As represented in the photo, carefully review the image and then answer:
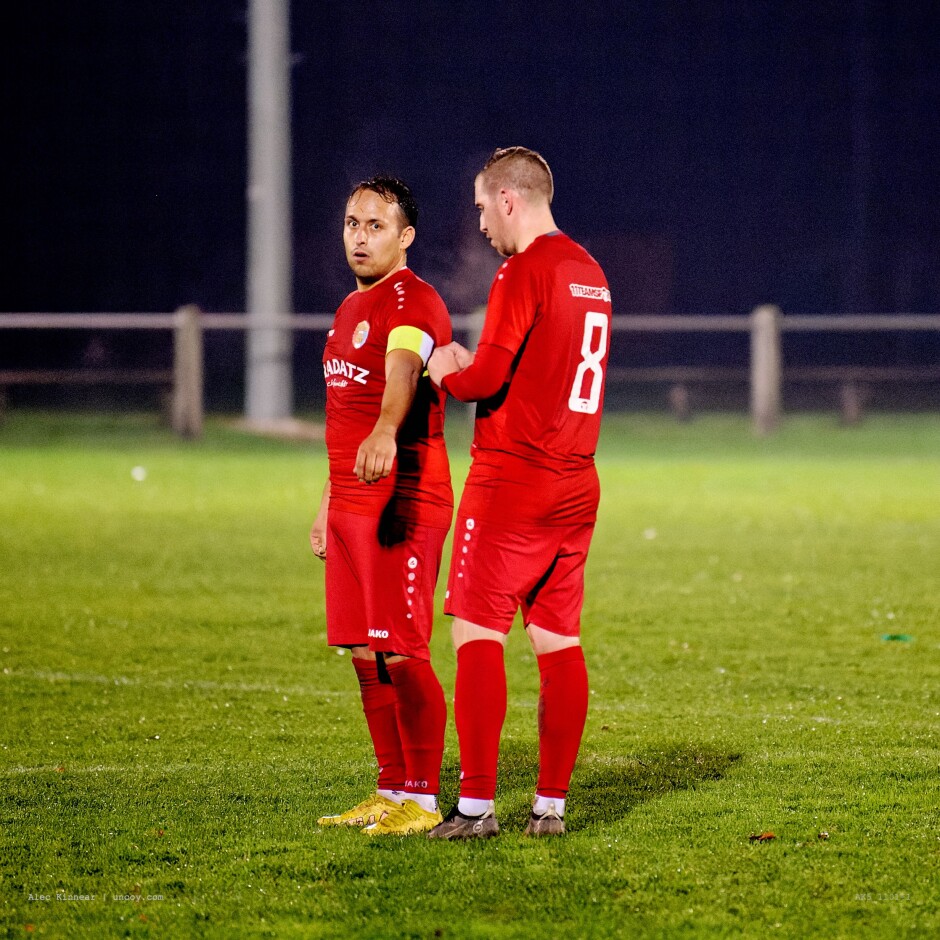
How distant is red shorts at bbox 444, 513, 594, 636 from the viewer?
482 centimetres

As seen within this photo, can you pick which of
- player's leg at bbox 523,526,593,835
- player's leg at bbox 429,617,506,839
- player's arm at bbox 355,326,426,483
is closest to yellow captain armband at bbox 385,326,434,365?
player's arm at bbox 355,326,426,483

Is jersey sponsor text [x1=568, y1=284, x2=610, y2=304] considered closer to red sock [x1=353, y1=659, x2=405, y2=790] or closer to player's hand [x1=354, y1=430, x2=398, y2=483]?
player's hand [x1=354, y1=430, x2=398, y2=483]

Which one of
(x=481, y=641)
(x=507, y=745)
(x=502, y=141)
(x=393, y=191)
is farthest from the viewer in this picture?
(x=502, y=141)

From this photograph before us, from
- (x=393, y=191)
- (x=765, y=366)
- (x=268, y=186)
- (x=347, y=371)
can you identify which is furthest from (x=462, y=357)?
(x=765, y=366)

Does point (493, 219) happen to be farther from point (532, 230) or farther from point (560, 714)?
point (560, 714)

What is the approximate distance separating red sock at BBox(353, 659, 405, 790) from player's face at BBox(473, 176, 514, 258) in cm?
135

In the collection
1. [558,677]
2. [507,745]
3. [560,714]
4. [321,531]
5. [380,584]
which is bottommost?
[507,745]

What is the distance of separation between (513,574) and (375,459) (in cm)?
53

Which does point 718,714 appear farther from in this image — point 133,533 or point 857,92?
point 857,92

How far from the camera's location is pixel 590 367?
190 inches

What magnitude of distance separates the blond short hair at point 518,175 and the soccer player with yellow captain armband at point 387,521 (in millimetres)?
387

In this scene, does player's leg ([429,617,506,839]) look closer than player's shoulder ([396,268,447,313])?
Yes

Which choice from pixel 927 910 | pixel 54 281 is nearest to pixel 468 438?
pixel 927 910

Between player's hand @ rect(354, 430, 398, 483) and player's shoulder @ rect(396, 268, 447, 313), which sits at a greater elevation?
player's shoulder @ rect(396, 268, 447, 313)
